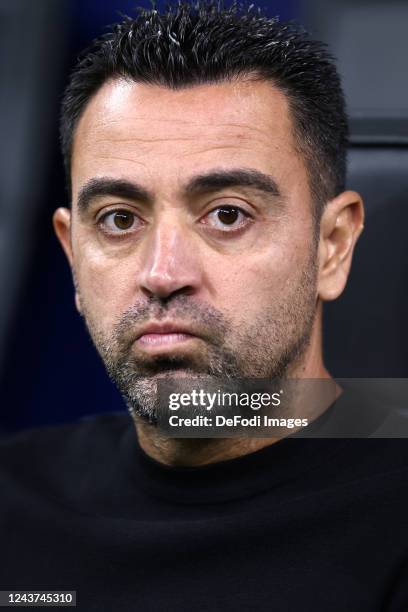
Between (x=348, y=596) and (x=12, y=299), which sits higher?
(x=12, y=299)

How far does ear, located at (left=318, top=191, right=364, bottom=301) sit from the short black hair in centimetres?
3

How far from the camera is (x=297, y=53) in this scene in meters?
1.48

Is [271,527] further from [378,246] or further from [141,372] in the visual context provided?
[378,246]

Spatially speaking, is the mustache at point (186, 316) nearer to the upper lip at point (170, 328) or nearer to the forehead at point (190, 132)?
the upper lip at point (170, 328)

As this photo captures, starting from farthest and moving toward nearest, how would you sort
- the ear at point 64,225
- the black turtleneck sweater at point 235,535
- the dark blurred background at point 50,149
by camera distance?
the dark blurred background at point 50,149 → the ear at point 64,225 → the black turtleneck sweater at point 235,535

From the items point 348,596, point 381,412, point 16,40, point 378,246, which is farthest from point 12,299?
point 348,596

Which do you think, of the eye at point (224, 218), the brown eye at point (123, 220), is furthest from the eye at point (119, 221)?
the eye at point (224, 218)

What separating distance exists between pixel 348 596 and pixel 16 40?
5.90ft

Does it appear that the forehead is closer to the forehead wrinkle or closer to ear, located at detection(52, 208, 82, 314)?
the forehead wrinkle

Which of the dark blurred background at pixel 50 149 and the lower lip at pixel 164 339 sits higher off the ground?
the dark blurred background at pixel 50 149

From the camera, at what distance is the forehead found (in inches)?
52.4

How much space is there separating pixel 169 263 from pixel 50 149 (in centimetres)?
128

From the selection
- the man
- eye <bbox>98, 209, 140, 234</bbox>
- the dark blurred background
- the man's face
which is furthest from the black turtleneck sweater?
the dark blurred background

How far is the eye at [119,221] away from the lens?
4.54ft
